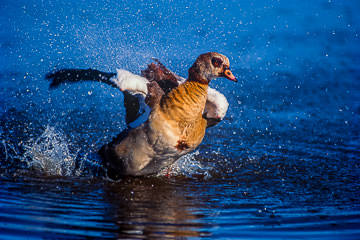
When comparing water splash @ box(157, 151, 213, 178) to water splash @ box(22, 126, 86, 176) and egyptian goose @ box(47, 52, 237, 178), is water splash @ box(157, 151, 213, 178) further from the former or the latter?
water splash @ box(22, 126, 86, 176)

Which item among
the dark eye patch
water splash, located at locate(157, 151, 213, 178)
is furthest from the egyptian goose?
water splash, located at locate(157, 151, 213, 178)

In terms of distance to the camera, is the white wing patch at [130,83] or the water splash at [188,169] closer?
the white wing patch at [130,83]

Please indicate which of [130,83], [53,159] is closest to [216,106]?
[130,83]

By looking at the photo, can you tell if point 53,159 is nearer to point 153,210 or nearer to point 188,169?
point 188,169

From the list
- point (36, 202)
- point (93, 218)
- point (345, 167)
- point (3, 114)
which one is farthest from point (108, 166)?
point (3, 114)

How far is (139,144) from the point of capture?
4.20 meters

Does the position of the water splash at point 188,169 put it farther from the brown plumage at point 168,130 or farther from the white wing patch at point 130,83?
the white wing patch at point 130,83

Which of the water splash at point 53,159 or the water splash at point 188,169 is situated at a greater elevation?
the water splash at point 188,169

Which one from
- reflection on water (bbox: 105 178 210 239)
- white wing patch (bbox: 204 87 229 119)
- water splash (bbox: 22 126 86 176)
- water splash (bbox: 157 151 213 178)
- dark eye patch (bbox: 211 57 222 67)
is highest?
dark eye patch (bbox: 211 57 222 67)

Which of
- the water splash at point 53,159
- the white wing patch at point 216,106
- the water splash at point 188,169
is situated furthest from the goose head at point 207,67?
the water splash at point 53,159

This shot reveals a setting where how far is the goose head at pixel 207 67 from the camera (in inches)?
173

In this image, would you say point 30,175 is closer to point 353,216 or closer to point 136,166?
point 136,166

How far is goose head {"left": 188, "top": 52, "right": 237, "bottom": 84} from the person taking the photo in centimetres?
438

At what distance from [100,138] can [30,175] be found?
246 centimetres
